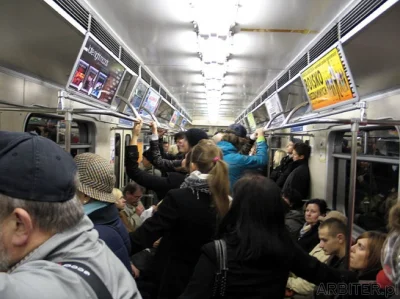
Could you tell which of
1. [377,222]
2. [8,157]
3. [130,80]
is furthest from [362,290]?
[130,80]

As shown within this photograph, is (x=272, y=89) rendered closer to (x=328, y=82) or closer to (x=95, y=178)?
(x=328, y=82)

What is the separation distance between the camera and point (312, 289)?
236cm

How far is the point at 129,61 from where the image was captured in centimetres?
463

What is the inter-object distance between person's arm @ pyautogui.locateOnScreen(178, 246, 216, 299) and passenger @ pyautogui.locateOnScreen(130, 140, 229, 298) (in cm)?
52

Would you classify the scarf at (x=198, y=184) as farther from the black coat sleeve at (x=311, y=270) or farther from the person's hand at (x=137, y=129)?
the person's hand at (x=137, y=129)

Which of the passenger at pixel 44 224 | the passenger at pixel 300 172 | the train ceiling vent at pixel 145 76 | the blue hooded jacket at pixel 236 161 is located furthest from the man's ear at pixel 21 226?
the train ceiling vent at pixel 145 76

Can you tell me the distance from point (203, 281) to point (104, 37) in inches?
110

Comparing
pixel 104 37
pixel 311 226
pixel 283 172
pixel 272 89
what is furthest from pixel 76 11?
pixel 272 89

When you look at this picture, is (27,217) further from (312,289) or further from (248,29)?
(248,29)

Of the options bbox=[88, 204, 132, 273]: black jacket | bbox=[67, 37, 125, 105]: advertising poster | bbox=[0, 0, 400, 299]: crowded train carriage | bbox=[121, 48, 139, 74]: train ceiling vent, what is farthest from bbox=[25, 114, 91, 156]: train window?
bbox=[88, 204, 132, 273]: black jacket

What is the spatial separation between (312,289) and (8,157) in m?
2.13

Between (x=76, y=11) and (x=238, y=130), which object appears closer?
(x=76, y=11)

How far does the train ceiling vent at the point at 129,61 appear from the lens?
432cm

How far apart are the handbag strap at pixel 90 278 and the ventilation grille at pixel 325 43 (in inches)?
116
